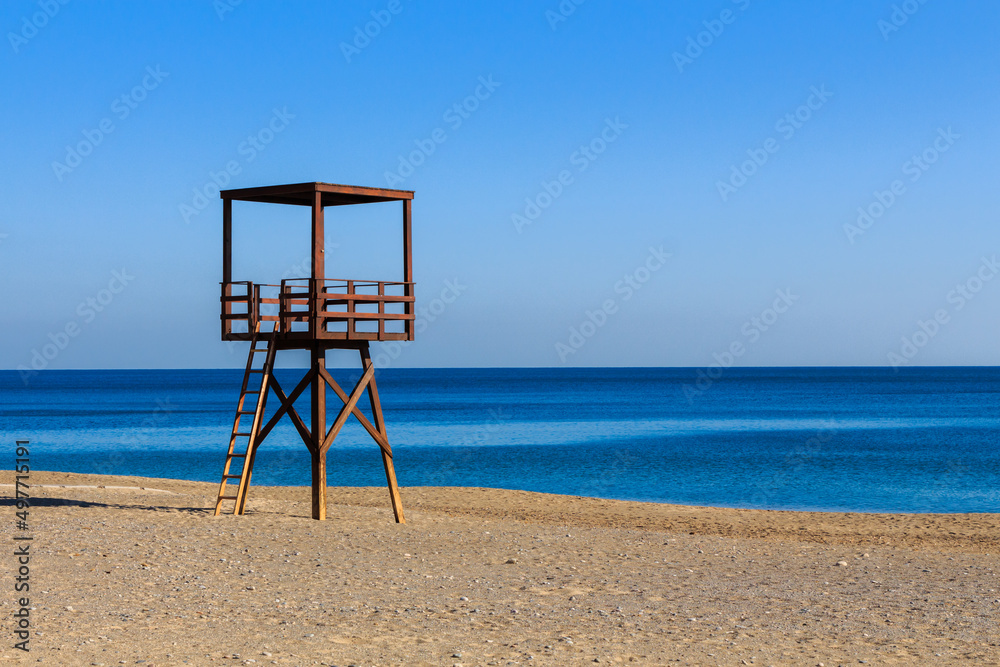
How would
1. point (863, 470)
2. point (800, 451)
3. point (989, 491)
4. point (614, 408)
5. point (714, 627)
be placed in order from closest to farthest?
point (714, 627) → point (989, 491) → point (863, 470) → point (800, 451) → point (614, 408)

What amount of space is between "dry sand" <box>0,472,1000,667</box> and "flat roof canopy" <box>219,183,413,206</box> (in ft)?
18.1

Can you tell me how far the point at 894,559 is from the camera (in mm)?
15227

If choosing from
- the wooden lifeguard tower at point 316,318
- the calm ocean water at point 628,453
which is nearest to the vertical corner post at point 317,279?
the wooden lifeguard tower at point 316,318

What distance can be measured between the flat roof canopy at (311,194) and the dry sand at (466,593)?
18.1 ft

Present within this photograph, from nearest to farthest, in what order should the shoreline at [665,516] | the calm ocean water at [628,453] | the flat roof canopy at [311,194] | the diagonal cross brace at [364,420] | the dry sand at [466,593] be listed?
the dry sand at [466,593]
the flat roof canopy at [311,194]
the diagonal cross brace at [364,420]
the shoreline at [665,516]
the calm ocean water at [628,453]

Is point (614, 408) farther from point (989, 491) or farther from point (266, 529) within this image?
point (266, 529)

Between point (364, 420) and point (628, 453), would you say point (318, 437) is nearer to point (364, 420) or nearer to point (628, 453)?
point (364, 420)

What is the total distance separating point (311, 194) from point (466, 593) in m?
8.40

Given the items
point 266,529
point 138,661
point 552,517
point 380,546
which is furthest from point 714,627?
point 552,517

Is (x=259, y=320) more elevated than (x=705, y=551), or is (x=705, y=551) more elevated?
(x=259, y=320)

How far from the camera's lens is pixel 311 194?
17.4 m

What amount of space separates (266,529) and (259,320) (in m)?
3.85

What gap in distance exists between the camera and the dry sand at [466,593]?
28.8 ft

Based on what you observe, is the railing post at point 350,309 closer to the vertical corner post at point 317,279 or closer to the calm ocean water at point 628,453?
the vertical corner post at point 317,279
